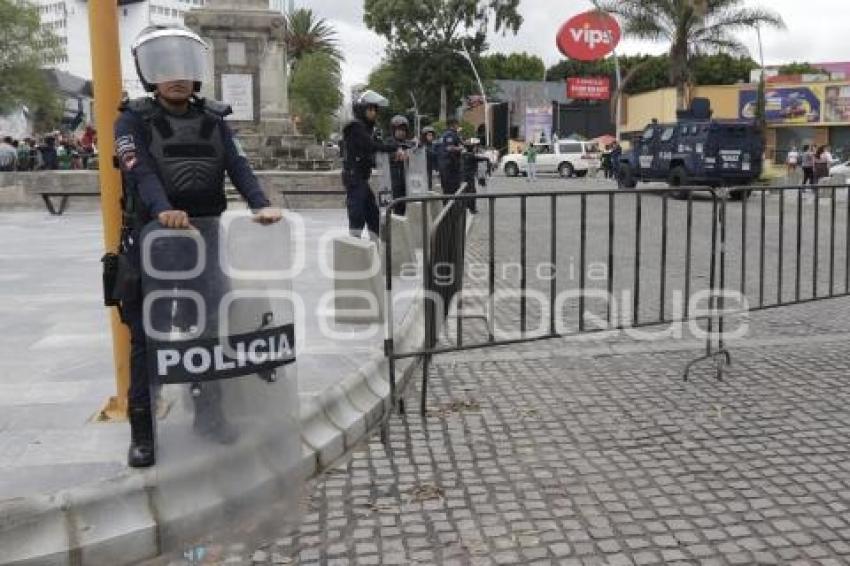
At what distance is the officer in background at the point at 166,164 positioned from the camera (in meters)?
3.49

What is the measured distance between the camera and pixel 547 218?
6383 mm

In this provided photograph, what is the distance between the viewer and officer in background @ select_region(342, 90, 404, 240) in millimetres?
9203

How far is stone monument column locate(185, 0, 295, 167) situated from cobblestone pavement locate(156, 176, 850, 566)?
1413 cm

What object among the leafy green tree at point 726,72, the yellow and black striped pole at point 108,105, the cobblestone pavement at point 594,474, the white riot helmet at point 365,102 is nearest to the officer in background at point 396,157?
the white riot helmet at point 365,102

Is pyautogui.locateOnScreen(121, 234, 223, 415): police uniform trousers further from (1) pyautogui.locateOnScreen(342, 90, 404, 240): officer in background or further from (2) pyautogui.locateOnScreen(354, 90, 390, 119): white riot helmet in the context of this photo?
(2) pyautogui.locateOnScreen(354, 90, 390, 119): white riot helmet

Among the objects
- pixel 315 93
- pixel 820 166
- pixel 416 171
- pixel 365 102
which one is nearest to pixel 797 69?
pixel 315 93

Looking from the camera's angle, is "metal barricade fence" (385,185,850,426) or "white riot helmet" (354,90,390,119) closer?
"metal barricade fence" (385,185,850,426)

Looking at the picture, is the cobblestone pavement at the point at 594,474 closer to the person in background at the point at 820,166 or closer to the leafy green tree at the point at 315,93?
the person in background at the point at 820,166

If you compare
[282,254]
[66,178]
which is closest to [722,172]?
[66,178]

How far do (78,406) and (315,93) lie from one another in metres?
59.8

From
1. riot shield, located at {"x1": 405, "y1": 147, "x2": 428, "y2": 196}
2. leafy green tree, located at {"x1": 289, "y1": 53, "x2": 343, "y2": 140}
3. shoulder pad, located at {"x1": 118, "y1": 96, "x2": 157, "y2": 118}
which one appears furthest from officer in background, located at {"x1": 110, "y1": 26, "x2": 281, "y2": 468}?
leafy green tree, located at {"x1": 289, "y1": 53, "x2": 343, "y2": 140}

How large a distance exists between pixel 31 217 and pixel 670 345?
13330 mm

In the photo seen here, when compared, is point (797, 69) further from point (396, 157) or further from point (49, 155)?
point (396, 157)

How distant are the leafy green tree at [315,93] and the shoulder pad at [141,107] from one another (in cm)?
5749
